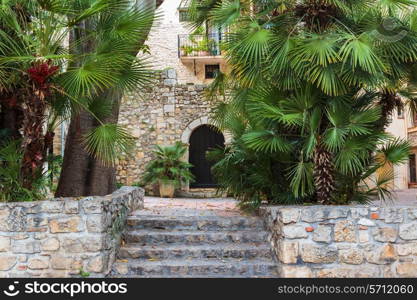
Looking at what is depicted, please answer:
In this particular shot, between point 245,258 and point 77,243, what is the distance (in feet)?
6.32

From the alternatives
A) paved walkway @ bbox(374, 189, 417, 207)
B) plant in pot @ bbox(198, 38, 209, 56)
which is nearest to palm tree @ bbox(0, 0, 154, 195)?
paved walkway @ bbox(374, 189, 417, 207)

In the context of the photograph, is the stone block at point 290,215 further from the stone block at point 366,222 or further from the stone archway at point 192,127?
the stone archway at point 192,127

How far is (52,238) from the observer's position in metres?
4.25

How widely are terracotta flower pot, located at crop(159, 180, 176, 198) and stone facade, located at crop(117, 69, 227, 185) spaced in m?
1.24

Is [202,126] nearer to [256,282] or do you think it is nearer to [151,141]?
[151,141]

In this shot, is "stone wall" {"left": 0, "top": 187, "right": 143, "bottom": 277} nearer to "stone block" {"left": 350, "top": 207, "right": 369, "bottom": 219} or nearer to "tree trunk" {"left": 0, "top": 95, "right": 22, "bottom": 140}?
"tree trunk" {"left": 0, "top": 95, "right": 22, "bottom": 140}

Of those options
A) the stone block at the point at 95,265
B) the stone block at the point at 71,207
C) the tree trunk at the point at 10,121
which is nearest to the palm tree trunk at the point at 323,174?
the stone block at the point at 95,265

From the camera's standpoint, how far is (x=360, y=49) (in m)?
4.31

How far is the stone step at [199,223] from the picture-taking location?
18.1 ft

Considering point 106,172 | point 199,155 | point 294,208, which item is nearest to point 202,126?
point 199,155

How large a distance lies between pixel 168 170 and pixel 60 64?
24.9 feet

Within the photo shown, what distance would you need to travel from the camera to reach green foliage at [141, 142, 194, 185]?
38.9 feet

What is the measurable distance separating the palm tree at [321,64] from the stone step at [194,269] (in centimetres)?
100

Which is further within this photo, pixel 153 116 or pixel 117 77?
pixel 153 116
